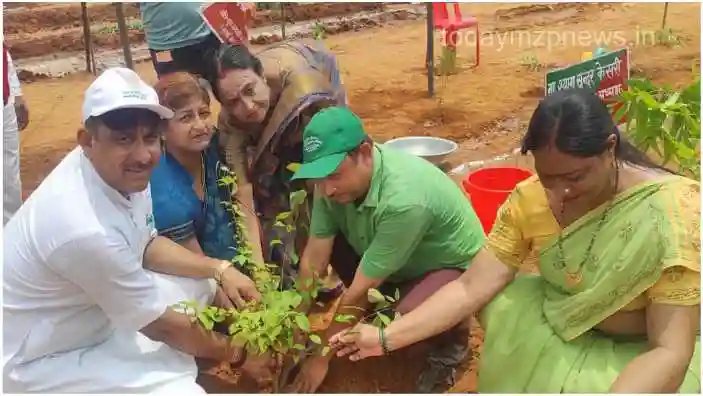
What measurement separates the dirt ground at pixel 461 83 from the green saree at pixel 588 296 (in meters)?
0.57

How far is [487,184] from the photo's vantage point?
12.3ft

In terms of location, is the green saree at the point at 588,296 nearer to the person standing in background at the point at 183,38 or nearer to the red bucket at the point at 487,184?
the red bucket at the point at 487,184

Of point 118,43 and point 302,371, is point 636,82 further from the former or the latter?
point 118,43

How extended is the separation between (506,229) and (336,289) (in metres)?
1.04

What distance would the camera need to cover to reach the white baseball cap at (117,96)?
1918mm

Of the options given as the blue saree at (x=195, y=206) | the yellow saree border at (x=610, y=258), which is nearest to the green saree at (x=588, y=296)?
the yellow saree border at (x=610, y=258)

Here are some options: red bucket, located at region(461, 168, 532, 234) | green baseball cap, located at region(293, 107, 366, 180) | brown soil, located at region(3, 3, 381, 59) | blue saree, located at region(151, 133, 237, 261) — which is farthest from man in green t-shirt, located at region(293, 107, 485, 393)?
brown soil, located at region(3, 3, 381, 59)

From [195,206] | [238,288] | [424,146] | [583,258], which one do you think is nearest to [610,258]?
[583,258]

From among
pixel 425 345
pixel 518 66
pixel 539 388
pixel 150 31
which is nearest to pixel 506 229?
pixel 539 388

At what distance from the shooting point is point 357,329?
229cm

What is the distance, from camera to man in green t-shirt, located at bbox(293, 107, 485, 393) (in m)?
2.35

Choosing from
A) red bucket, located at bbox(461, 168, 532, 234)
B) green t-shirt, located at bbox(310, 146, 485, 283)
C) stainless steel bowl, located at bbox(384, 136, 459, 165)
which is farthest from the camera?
stainless steel bowl, located at bbox(384, 136, 459, 165)

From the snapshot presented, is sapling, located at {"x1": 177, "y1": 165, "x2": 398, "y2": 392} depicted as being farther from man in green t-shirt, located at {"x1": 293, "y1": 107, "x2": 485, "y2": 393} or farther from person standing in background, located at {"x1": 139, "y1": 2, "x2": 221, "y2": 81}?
person standing in background, located at {"x1": 139, "y1": 2, "x2": 221, "y2": 81}

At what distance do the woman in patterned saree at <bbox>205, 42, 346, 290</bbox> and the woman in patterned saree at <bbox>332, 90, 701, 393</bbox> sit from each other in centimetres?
89
